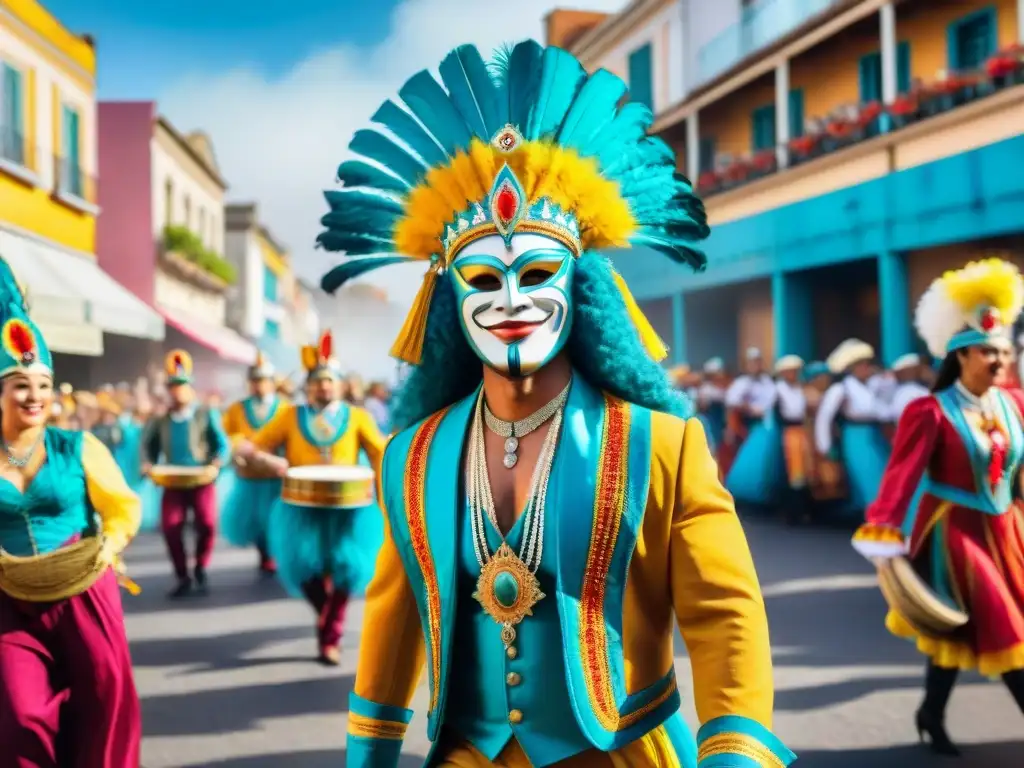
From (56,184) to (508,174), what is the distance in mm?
13479

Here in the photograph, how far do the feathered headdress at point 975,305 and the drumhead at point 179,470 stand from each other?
260 inches

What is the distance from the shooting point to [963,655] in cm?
479

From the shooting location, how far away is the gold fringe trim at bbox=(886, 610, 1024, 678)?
455cm

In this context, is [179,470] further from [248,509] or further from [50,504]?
[50,504]

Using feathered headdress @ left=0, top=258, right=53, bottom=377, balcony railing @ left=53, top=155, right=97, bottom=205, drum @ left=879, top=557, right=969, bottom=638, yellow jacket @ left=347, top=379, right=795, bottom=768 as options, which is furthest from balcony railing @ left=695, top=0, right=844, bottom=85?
yellow jacket @ left=347, top=379, right=795, bottom=768

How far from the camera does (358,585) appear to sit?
6.84 m

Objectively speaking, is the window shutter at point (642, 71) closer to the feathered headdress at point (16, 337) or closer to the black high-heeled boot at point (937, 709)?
the black high-heeled boot at point (937, 709)

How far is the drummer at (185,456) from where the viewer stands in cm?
939

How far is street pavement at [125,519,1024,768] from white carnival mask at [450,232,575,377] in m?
3.23

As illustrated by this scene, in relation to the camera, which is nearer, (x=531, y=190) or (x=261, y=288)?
(x=531, y=190)

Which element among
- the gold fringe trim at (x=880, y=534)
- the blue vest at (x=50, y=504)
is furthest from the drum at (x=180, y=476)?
the gold fringe trim at (x=880, y=534)

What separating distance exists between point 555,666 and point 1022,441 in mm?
3516

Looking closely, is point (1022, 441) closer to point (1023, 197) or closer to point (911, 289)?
point (1023, 197)

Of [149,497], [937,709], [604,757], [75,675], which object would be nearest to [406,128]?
[604,757]
